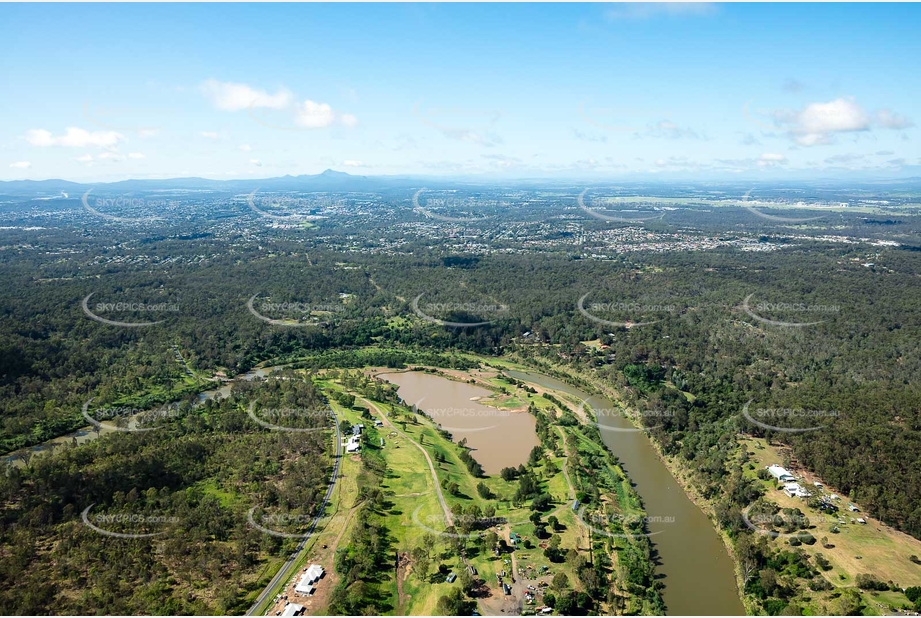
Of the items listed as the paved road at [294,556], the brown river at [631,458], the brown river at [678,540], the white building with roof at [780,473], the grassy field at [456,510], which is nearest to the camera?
the paved road at [294,556]

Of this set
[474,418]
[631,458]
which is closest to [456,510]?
[631,458]

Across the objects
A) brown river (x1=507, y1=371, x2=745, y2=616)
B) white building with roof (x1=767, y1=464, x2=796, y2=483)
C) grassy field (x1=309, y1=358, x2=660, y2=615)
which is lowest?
brown river (x1=507, y1=371, x2=745, y2=616)

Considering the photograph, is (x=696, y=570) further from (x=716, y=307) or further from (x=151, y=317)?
(x=151, y=317)

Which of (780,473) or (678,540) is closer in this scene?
(678,540)

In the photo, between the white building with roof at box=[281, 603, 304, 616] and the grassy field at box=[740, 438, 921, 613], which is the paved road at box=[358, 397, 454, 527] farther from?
the grassy field at box=[740, 438, 921, 613]

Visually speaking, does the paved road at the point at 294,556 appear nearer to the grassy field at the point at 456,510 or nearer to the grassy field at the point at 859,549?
the grassy field at the point at 456,510

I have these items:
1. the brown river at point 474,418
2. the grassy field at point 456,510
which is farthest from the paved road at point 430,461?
the brown river at point 474,418

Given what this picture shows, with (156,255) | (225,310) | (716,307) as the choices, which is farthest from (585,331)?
(156,255)

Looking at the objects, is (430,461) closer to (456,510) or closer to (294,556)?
(456,510)

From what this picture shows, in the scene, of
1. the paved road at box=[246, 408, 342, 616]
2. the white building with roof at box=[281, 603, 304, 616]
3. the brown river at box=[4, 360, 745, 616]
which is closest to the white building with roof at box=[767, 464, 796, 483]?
the brown river at box=[4, 360, 745, 616]

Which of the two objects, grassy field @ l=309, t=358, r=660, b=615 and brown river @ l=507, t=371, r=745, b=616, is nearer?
grassy field @ l=309, t=358, r=660, b=615

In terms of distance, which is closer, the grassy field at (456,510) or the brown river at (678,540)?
the grassy field at (456,510)

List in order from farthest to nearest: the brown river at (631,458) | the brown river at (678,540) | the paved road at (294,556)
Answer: the brown river at (631,458) < the brown river at (678,540) < the paved road at (294,556)
